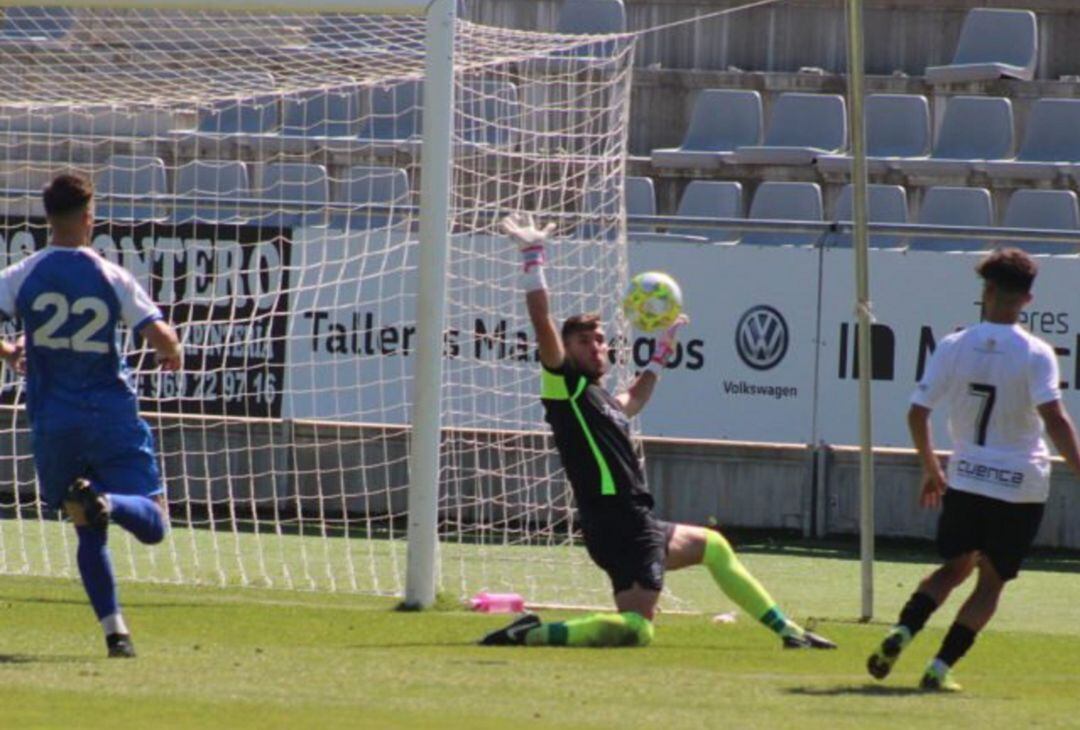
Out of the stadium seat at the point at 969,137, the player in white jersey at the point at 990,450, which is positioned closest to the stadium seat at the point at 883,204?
the stadium seat at the point at 969,137

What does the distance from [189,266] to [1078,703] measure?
417 inches

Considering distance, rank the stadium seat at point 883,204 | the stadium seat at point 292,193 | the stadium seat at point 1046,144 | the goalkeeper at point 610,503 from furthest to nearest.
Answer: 1. the stadium seat at point 1046,144
2. the stadium seat at point 883,204
3. the stadium seat at point 292,193
4. the goalkeeper at point 610,503

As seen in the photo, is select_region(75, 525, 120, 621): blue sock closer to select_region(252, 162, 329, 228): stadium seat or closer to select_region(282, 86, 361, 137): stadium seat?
select_region(252, 162, 329, 228): stadium seat

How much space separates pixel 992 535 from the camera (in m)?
8.45

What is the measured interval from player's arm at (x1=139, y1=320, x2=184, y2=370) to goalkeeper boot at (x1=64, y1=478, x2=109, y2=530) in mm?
541

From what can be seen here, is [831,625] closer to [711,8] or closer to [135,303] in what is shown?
[135,303]

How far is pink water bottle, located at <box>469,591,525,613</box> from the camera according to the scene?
11.7 metres

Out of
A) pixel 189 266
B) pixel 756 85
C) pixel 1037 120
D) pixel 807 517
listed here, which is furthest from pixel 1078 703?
pixel 756 85

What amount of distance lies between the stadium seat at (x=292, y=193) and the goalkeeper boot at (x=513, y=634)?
7329mm

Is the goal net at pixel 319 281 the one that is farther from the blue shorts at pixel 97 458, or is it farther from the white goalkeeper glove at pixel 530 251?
the blue shorts at pixel 97 458

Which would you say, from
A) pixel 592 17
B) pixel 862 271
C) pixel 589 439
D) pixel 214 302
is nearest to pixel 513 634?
pixel 589 439

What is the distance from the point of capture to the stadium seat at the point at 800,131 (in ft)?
69.1

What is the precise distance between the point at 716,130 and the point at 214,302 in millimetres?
6146

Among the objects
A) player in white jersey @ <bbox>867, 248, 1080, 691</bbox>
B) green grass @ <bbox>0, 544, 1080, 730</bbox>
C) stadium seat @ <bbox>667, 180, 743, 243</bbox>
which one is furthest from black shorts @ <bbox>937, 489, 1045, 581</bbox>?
stadium seat @ <bbox>667, 180, 743, 243</bbox>
